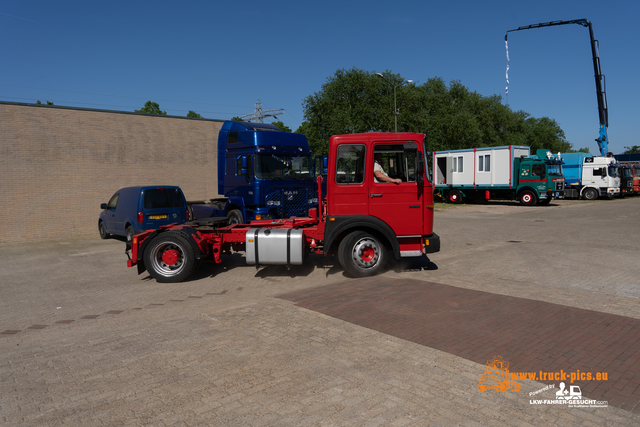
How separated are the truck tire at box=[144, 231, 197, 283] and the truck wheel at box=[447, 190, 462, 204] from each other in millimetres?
25298

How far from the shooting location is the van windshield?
13.0 m

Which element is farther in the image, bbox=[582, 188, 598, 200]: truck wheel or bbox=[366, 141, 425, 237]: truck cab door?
bbox=[582, 188, 598, 200]: truck wheel

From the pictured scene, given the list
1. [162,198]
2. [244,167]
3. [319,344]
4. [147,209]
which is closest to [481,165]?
[244,167]

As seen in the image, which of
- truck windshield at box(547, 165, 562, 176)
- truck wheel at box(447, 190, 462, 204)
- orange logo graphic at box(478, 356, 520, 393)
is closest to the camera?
orange logo graphic at box(478, 356, 520, 393)

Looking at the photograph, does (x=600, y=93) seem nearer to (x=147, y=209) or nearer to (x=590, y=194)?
(x=590, y=194)

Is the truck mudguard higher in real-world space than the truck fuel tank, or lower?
higher

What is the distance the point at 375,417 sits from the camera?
11.7 ft

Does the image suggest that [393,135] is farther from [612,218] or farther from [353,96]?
[353,96]

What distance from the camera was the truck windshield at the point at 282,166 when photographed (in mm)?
12539

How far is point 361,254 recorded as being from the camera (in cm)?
859

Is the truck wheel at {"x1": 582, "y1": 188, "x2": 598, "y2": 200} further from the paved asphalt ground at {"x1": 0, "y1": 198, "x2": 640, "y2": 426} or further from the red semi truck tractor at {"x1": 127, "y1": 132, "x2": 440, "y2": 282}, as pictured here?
the red semi truck tractor at {"x1": 127, "y1": 132, "x2": 440, "y2": 282}

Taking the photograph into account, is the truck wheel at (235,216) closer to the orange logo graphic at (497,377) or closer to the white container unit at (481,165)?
the orange logo graphic at (497,377)

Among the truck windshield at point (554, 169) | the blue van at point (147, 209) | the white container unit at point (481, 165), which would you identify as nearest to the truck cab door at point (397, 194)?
Answer: the blue van at point (147, 209)

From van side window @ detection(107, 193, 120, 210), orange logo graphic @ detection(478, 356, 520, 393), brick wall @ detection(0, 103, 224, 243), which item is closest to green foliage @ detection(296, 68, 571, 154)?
brick wall @ detection(0, 103, 224, 243)
